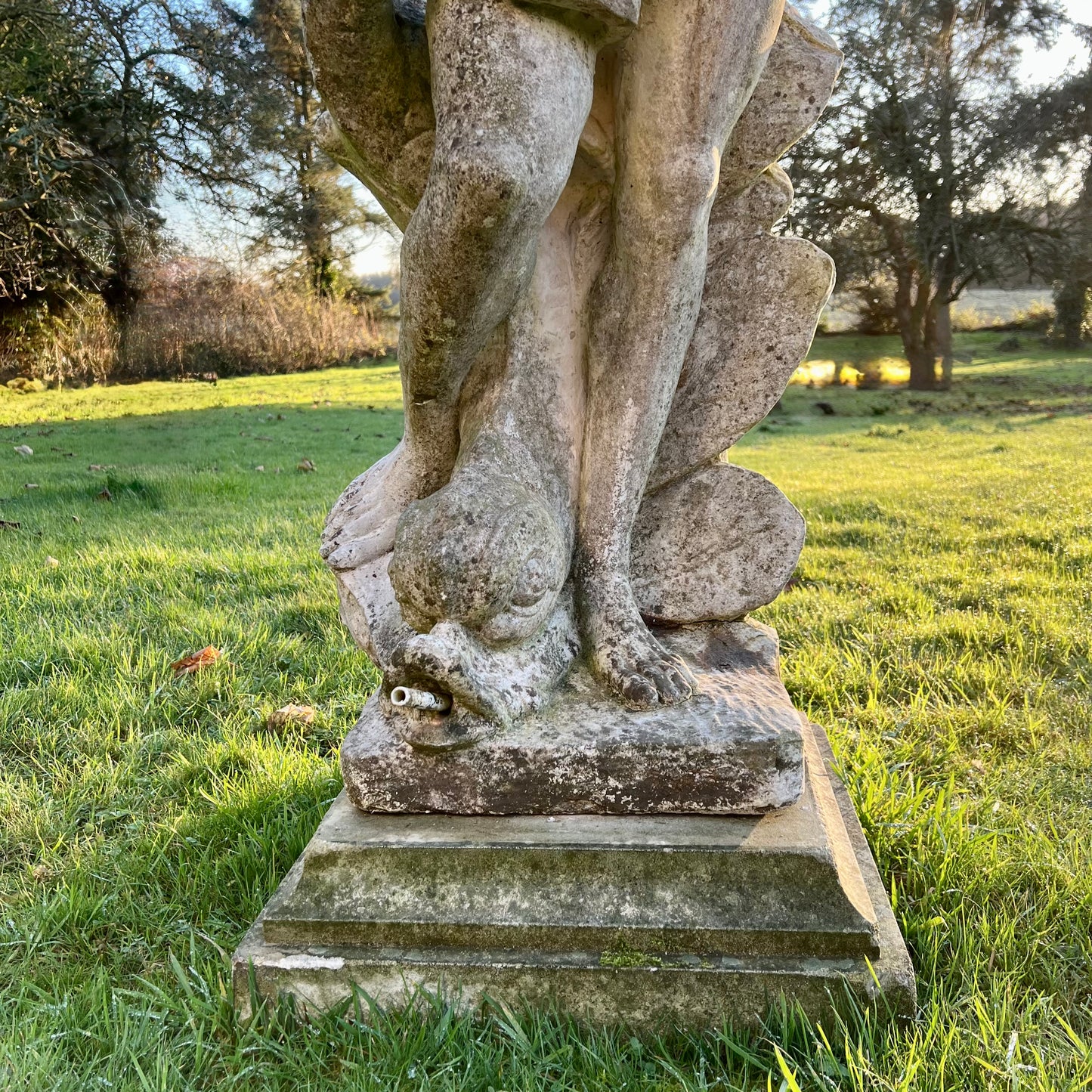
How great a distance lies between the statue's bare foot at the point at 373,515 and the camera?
1.99m

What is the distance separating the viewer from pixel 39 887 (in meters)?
1.94

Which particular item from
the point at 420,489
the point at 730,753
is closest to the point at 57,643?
the point at 420,489

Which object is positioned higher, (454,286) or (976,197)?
(976,197)

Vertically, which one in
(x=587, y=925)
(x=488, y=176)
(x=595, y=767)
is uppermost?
(x=488, y=176)

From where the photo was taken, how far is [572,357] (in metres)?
1.96

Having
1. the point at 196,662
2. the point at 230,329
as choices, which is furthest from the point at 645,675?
the point at 230,329

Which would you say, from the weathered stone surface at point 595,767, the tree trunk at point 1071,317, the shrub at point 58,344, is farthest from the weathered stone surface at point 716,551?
the tree trunk at point 1071,317

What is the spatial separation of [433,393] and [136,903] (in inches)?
47.7

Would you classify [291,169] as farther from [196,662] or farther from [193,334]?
[196,662]

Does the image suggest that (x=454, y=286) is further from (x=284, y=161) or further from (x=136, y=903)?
(x=284, y=161)

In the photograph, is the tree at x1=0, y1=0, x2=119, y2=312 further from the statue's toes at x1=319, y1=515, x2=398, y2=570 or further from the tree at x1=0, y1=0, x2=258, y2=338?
the statue's toes at x1=319, y1=515, x2=398, y2=570

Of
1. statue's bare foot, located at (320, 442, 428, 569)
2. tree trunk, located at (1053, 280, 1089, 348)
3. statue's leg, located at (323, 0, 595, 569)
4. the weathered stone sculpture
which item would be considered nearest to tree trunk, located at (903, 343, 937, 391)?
tree trunk, located at (1053, 280, 1089, 348)

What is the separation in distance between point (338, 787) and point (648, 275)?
1.41 meters

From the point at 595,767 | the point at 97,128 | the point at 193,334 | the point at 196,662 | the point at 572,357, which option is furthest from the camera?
the point at 193,334
